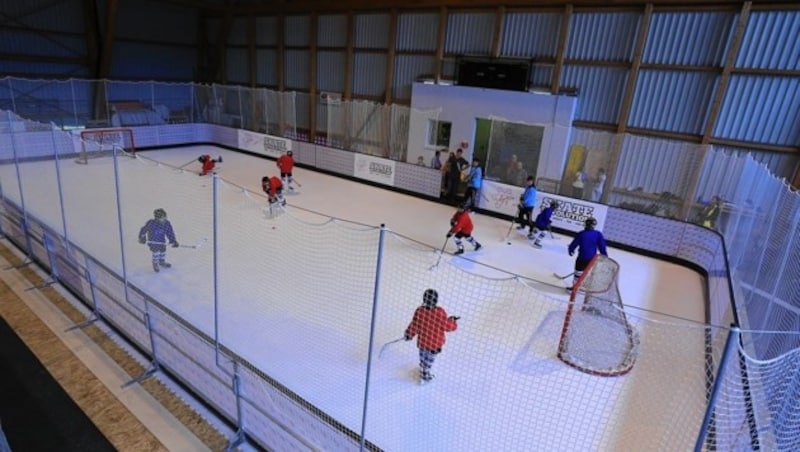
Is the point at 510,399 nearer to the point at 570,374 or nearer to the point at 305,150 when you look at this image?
the point at 570,374

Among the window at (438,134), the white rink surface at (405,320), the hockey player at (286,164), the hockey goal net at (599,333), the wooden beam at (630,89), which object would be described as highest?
the wooden beam at (630,89)

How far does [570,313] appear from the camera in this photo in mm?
6016

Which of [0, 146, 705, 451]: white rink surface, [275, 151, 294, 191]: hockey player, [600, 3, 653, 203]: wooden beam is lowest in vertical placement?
[0, 146, 705, 451]: white rink surface

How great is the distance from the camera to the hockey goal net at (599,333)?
5996 millimetres

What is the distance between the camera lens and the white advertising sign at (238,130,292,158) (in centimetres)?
1802

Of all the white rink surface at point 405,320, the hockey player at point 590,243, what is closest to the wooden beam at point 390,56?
the white rink surface at point 405,320

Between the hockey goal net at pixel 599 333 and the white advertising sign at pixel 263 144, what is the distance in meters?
13.9

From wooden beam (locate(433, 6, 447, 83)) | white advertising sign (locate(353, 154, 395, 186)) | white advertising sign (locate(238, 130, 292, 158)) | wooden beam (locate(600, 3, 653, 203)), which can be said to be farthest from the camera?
white advertising sign (locate(238, 130, 292, 158))

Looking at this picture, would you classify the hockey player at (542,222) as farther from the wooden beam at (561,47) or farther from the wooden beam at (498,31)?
the wooden beam at (498,31)

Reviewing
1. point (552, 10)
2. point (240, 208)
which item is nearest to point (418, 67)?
point (552, 10)

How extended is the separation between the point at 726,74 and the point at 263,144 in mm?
16209

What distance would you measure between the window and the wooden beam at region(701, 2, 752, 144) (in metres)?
8.23

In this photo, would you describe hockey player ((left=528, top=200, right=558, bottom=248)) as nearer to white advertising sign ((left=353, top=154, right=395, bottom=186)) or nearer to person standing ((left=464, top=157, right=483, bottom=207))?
person standing ((left=464, top=157, right=483, bottom=207))

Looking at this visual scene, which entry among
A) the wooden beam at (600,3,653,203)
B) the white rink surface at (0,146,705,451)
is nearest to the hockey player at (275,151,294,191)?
the white rink surface at (0,146,705,451)
